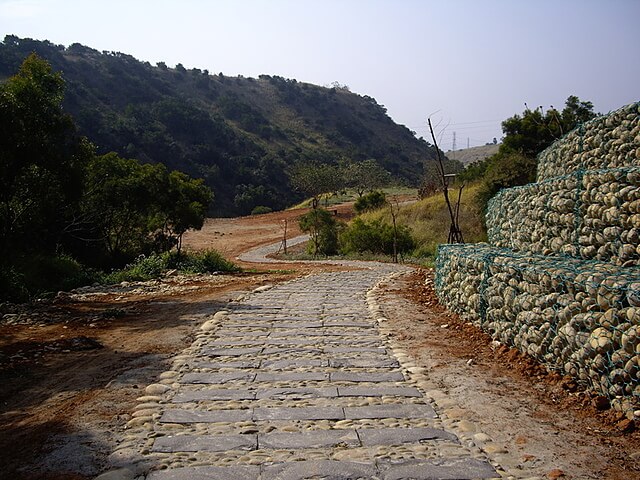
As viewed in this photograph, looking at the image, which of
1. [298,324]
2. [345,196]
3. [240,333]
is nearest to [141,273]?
[298,324]

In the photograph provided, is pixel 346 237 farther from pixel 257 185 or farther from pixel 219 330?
pixel 257 185

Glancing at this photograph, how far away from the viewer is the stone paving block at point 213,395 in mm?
5289

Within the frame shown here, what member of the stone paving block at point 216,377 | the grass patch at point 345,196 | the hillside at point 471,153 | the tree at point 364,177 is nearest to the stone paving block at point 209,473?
the stone paving block at point 216,377

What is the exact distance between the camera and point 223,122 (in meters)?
64.8

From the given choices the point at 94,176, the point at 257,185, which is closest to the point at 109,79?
the point at 257,185

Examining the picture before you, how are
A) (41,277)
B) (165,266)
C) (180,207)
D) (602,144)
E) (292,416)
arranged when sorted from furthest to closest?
1. (180,207)
2. (165,266)
3. (41,277)
4. (602,144)
5. (292,416)

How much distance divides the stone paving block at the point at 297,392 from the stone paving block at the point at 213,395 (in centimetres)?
11

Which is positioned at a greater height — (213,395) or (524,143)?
(524,143)

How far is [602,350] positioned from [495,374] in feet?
5.00

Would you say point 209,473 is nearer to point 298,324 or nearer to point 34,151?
point 298,324

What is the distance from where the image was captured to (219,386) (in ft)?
18.6

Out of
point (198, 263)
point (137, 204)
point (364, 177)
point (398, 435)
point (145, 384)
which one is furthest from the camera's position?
point (364, 177)

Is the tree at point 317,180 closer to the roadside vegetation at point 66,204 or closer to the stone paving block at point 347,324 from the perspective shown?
the roadside vegetation at point 66,204

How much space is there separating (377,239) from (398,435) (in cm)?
2154
